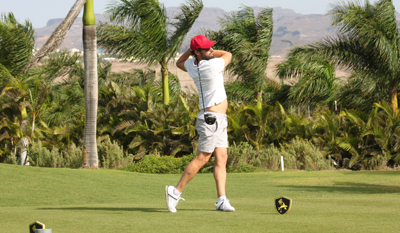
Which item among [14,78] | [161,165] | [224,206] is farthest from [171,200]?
[14,78]

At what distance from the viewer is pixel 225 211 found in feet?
15.9

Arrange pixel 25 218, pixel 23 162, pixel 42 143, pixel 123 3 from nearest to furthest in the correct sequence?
pixel 25 218
pixel 23 162
pixel 42 143
pixel 123 3

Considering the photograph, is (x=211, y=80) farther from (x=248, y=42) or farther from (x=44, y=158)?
(x=248, y=42)

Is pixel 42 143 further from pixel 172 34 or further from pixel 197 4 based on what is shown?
pixel 197 4

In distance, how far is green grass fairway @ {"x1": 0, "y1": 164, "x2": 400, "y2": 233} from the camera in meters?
3.84

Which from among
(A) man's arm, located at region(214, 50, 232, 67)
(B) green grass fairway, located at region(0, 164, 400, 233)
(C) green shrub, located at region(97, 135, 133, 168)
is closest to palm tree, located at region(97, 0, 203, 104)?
(C) green shrub, located at region(97, 135, 133, 168)

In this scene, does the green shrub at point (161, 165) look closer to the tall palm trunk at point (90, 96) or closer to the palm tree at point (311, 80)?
the tall palm trunk at point (90, 96)

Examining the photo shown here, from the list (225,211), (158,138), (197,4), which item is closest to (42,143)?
(158,138)

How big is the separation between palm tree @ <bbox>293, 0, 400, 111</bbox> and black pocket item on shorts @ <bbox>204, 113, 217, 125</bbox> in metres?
14.1

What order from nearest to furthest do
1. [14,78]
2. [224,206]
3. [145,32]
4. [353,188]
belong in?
[224,206], [353,188], [145,32], [14,78]

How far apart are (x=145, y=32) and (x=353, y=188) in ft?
35.5

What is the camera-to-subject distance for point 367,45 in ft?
59.3

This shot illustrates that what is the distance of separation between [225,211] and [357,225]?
1.52 meters

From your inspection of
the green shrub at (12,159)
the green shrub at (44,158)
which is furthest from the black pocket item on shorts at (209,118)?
the green shrub at (12,159)
